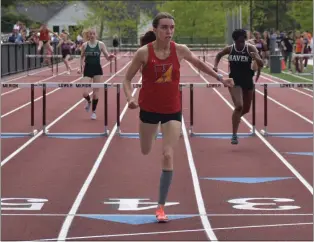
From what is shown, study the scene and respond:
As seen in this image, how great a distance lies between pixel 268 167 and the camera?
14125mm

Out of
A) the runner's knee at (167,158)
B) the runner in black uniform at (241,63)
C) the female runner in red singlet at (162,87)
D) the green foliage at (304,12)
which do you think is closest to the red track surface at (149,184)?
the runner's knee at (167,158)

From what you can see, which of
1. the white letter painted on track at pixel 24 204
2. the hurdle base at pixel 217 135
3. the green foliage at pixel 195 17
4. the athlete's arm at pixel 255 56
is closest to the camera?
the white letter painted on track at pixel 24 204

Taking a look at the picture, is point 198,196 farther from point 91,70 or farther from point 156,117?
point 91,70

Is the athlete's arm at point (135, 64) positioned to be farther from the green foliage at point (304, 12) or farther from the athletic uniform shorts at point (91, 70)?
the green foliage at point (304, 12)

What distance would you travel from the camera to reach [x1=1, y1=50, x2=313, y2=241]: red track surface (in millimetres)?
9531

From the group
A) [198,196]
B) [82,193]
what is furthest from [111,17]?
[198,196]

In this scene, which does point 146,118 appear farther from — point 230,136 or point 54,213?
point 230,136

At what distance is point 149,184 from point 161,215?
2.71 metres

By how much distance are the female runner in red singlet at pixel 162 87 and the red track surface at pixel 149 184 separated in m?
0.73

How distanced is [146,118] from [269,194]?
2.44 m

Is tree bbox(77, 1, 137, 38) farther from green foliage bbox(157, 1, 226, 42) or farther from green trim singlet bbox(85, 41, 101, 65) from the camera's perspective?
green trim singlet bbox(85, 41, 101, 65)

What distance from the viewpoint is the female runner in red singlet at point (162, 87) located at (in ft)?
32.1

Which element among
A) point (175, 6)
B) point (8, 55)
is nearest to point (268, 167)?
point (8, 55)

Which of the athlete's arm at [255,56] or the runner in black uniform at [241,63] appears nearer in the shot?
the athlete's arm at [255,56]
